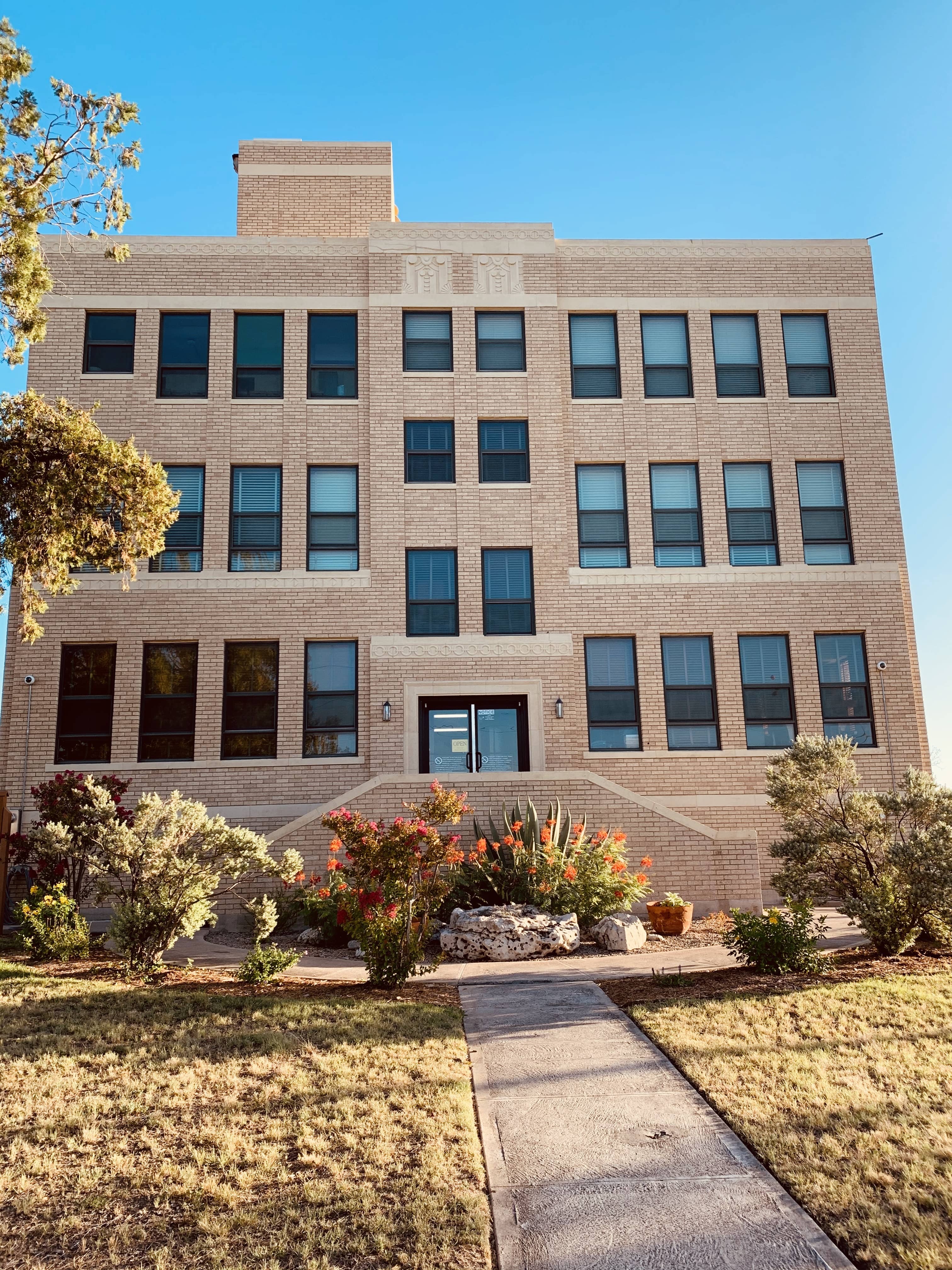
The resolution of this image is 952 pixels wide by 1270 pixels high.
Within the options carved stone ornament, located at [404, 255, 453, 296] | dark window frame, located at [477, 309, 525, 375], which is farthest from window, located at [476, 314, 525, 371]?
carved stone ornament, located at [404, 255, 453, 296]

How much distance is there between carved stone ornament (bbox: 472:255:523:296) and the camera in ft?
61.0

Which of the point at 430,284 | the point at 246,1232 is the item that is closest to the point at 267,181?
the point at 430,284

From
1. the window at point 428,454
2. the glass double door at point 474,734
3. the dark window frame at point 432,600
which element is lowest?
the glass double door at point 474,734

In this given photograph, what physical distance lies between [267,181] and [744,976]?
61.4 ft

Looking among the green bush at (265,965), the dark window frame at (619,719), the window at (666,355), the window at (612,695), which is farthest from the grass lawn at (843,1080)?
the window at (666,355)

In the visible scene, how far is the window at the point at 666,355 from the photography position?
18719 mm

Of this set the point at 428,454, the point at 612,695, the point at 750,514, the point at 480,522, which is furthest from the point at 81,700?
the point at 750,514

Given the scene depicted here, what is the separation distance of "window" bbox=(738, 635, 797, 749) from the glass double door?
4.14 meters

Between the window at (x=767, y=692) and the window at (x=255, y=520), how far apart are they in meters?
8.82

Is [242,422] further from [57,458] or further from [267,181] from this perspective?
[57,458]

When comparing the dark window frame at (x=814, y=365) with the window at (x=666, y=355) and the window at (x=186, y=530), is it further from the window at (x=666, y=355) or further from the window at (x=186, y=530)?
the window at (x=186, y=530)

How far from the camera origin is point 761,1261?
4.04m

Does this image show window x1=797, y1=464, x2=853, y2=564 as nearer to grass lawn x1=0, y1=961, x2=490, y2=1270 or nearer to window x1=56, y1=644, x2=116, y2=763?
grass lawn x1=0, y1=961, x2=490, y2=1270

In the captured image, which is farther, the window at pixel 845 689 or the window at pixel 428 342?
the window at pixel 428 342
